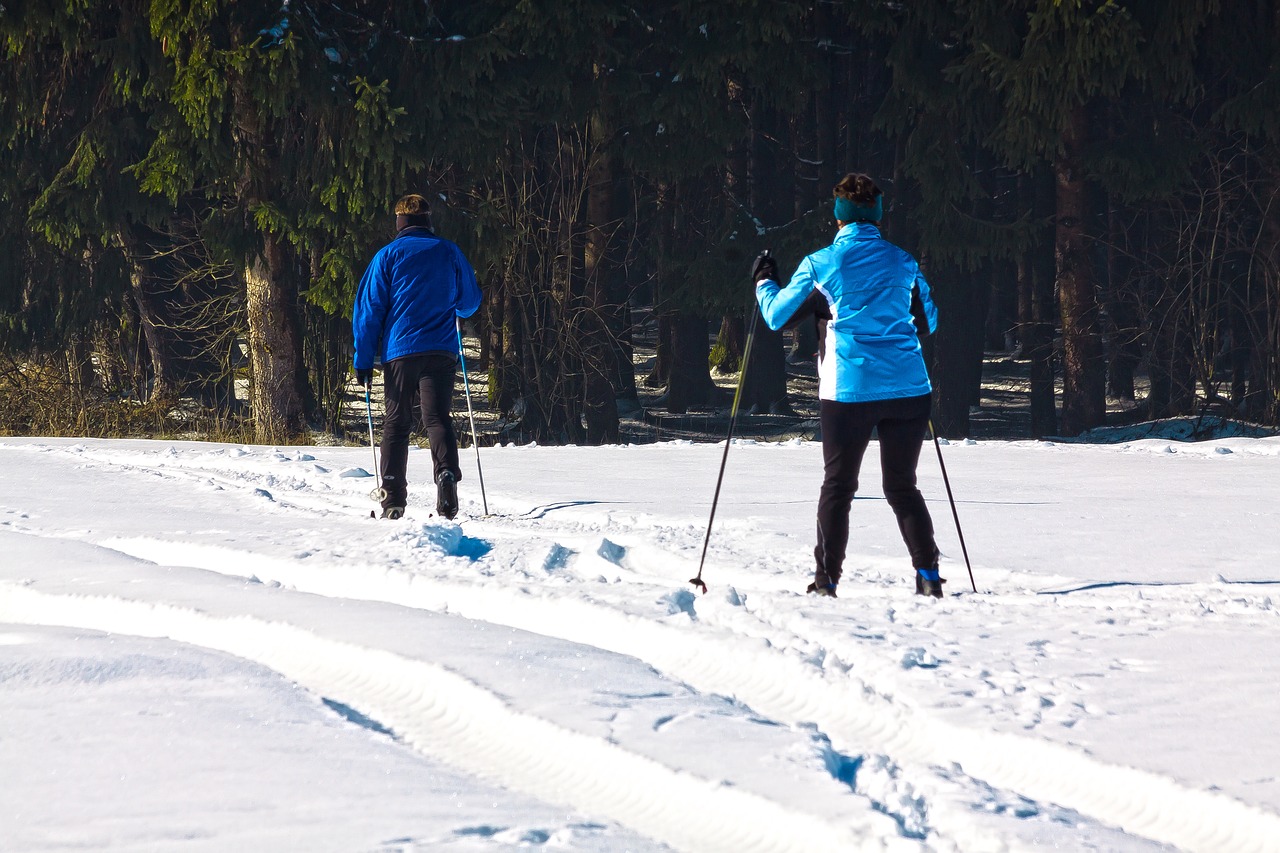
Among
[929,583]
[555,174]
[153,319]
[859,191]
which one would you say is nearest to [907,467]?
[929,583]

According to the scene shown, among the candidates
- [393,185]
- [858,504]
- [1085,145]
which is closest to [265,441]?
[393,185]

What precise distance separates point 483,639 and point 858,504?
165 inches

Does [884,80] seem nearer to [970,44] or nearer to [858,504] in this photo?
[970,44]

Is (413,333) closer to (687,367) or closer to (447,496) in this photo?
(447,496)

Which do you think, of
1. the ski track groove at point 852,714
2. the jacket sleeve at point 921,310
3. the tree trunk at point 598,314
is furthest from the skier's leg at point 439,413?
the tree trunk at point 598,314

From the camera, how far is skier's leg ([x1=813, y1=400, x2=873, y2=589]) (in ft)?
18.2

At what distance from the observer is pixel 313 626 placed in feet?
16.7

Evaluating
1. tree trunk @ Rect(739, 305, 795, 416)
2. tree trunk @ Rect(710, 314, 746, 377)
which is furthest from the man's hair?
tree trunk @ Rect(710, 314, 746, 377)

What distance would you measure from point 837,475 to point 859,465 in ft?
0.33

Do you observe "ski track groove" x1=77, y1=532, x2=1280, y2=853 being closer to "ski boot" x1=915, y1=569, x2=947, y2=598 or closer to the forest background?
"ski boot" x1=915, y1=569, x2=947, y2=598

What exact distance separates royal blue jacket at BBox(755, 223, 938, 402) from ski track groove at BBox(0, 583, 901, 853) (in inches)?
80.4

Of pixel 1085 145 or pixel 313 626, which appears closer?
pixel 313 626

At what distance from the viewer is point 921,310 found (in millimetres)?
5680

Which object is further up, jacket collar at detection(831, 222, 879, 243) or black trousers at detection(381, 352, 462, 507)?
jacket collar at detection(831, 222, 879, 243)
